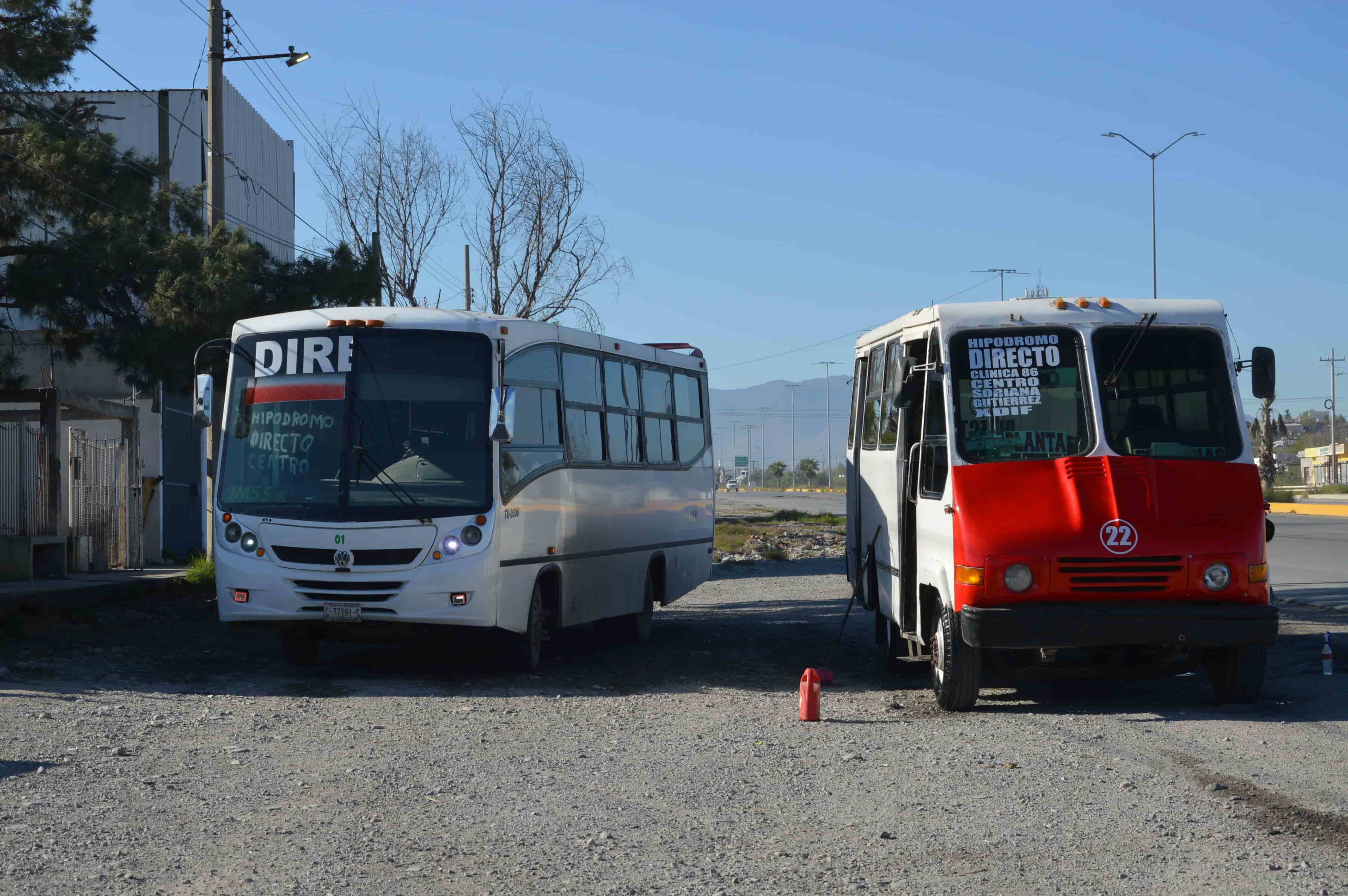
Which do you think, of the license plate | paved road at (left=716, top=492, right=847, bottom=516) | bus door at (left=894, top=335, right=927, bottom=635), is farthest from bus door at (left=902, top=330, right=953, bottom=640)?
paved road at (left=716, top=492, right=847, bottom=516)

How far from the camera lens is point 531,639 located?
12016 millimetres

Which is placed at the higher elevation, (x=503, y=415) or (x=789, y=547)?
(x=503, y=415)

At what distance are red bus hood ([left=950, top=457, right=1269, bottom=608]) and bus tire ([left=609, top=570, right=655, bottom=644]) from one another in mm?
6324

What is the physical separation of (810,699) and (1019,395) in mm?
2478

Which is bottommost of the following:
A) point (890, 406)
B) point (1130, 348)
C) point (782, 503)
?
point (782, 503)

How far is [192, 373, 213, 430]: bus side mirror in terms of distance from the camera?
11.8 meters

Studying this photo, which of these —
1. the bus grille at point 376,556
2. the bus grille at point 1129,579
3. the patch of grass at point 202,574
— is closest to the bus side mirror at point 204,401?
the bus grille at point 376,556

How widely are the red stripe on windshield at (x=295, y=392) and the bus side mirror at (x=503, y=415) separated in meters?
1.25

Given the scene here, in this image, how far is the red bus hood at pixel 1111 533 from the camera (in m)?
9.05

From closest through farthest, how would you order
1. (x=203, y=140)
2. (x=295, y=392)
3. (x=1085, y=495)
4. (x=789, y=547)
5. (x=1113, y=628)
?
(x=1113, y=628), (x=1085, y=495), (x=295, y=392), (x=203, y=140), (x=789, y=547)

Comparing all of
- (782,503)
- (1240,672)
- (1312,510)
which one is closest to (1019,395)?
(1240,672)

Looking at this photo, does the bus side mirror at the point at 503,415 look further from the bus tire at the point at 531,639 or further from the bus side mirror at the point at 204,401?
the bus side mirror at the point at 204,401

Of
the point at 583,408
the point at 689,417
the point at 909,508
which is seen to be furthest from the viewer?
the point at 689,417

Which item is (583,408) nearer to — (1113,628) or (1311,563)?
(1113,628)
